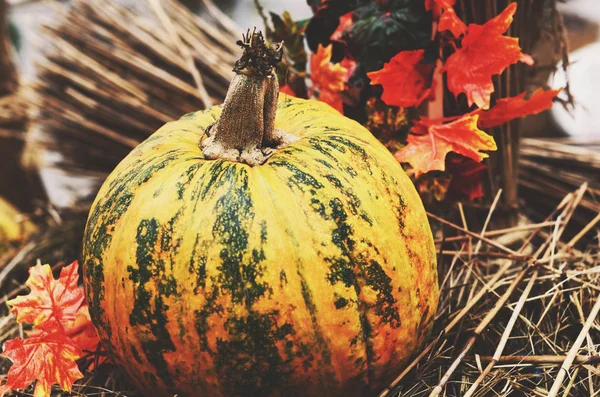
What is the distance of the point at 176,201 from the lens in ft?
3.34

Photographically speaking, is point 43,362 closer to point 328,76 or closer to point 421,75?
point 328,76

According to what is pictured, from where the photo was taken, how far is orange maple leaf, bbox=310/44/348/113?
4.88ft

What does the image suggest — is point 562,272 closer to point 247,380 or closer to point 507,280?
point 507,280

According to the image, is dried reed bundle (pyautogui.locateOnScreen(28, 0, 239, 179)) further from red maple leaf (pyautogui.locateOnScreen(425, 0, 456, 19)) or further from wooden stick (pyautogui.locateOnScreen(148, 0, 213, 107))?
red maple leaf (pyautogui.locateOnScreen(425, 0, 456, 19))

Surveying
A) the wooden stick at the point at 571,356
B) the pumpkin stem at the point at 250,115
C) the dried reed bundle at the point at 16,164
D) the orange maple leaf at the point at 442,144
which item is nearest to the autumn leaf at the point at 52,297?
the pumpkin stem at the point at 250,115

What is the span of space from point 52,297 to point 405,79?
947 millimetres

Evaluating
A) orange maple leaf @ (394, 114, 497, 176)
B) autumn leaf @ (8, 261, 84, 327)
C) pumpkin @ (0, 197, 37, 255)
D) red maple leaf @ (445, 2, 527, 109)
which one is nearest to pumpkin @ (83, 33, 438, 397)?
autumn leaf @ (8, 261, 84, 327)

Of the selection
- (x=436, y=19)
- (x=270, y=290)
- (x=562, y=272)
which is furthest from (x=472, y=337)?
(x=436, y=19)

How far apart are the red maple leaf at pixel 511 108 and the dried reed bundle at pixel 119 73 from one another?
1064mm

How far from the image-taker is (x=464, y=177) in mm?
1534

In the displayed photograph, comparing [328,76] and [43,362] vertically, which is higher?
[328,76]

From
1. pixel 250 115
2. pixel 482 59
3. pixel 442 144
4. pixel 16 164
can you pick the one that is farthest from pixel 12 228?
pixel 482 59

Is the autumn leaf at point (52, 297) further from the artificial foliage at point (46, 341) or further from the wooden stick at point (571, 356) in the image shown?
the wooden stick at point (571, 356)

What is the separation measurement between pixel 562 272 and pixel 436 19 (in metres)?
0.67
